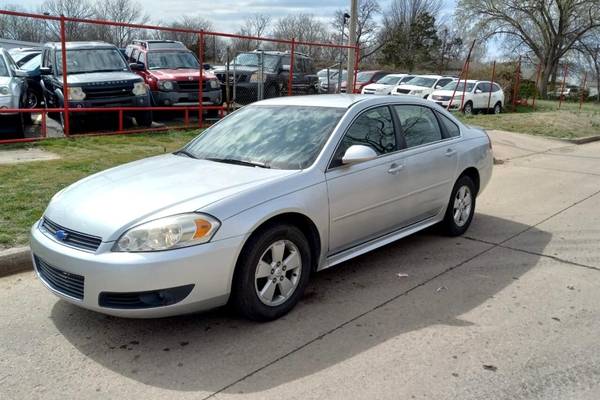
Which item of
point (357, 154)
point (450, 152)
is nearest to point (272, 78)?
point (450, 152)

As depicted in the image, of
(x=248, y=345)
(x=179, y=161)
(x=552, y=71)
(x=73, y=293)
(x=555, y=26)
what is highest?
(x=555, y=26)

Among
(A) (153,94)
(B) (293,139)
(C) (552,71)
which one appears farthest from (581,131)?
(C) (552,71)

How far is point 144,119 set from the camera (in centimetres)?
1163

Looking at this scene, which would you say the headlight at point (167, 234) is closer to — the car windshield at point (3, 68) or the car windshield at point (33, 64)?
the car windshield at point (3, 68)

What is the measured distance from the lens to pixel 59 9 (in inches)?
1874

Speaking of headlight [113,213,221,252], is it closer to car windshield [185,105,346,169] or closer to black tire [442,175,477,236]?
car windshield [185,105,346,169]

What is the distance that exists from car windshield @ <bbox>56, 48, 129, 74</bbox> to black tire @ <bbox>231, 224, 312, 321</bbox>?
352 inches

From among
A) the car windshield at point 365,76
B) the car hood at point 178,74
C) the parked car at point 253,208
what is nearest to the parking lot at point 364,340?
the parked car at point 253,208

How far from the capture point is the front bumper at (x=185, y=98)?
40.8ft

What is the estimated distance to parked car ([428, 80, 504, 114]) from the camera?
870 inches

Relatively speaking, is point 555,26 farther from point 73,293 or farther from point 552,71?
point 73,293

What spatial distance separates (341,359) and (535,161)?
960 centimetres

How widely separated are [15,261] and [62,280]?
145 centimetres

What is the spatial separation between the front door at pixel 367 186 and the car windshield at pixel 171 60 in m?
9.97
